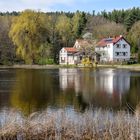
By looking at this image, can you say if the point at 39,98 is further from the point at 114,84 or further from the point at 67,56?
the point at 67,56

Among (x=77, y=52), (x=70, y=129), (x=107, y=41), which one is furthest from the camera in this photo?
(x=107, y=41)

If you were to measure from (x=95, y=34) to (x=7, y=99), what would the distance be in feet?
233

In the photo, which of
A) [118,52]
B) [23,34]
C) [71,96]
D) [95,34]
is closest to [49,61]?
[23,34]

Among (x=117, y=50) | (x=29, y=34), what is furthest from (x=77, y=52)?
(x=29, y=34)

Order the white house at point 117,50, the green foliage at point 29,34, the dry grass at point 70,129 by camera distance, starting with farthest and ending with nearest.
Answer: the white house at point 117,50
the green foliage at point 29,34
the dry grass at point 70,129

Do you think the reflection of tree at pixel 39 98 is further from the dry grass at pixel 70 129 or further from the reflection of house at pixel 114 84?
the dry grass at pixel 70 129

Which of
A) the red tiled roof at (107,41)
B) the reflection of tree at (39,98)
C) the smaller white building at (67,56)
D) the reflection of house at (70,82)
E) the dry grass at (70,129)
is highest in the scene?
the red tiled roof at (107,41)

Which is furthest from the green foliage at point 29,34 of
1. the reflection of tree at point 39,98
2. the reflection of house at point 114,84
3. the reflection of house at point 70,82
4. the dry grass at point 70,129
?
the dry grass at point 70,129

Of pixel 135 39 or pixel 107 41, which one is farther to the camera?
pixel 107 41

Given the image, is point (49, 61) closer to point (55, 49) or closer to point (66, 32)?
point (55, 49)

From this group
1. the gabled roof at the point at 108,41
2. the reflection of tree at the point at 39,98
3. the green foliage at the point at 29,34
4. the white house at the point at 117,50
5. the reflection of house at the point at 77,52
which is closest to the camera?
the reflection of tree at the point at 39,98

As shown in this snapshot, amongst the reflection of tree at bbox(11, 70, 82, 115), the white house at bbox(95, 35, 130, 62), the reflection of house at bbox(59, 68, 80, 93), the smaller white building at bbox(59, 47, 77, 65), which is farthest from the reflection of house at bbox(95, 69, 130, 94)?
the smaller white building at bbox(59, 47, 77, 65)

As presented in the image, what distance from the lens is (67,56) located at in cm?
7656

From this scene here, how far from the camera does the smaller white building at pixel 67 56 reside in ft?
251
